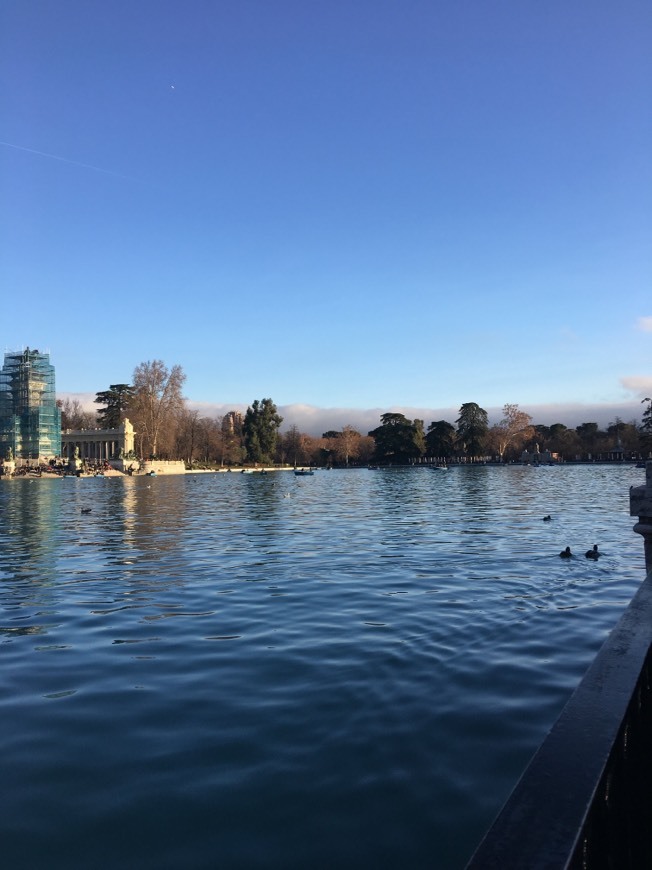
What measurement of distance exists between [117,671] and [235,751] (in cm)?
271

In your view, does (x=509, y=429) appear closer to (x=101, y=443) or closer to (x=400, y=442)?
(x=400, y=442)

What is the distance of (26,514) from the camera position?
32.9m

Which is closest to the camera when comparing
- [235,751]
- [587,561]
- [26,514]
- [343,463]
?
[235,751]

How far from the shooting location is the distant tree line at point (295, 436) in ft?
375

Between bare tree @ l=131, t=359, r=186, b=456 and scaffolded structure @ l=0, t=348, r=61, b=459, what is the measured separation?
536 inches

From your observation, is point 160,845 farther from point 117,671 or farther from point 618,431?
point 618,431

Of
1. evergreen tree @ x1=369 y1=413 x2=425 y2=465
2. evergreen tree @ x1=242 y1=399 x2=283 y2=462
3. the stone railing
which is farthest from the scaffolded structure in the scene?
the stone railing

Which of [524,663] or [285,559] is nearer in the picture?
[524,663]

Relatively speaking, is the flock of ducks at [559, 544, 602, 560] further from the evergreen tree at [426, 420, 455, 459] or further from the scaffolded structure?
the evergreen tree at [426, 420, 455, 459]

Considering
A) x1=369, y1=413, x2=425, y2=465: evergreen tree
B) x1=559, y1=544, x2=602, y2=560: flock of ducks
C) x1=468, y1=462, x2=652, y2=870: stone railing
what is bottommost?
x1=559, y1=544, x2=602, y2=560: flock of ducks

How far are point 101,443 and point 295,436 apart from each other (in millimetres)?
59652

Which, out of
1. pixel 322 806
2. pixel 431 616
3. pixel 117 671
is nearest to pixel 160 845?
pixel 322 806

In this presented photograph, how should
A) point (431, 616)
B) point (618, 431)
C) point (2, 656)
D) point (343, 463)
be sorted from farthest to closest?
point (343, 463)
point (618, 431)
point (431, 616)
point (2, 656)

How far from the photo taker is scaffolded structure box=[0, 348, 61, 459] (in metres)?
109
